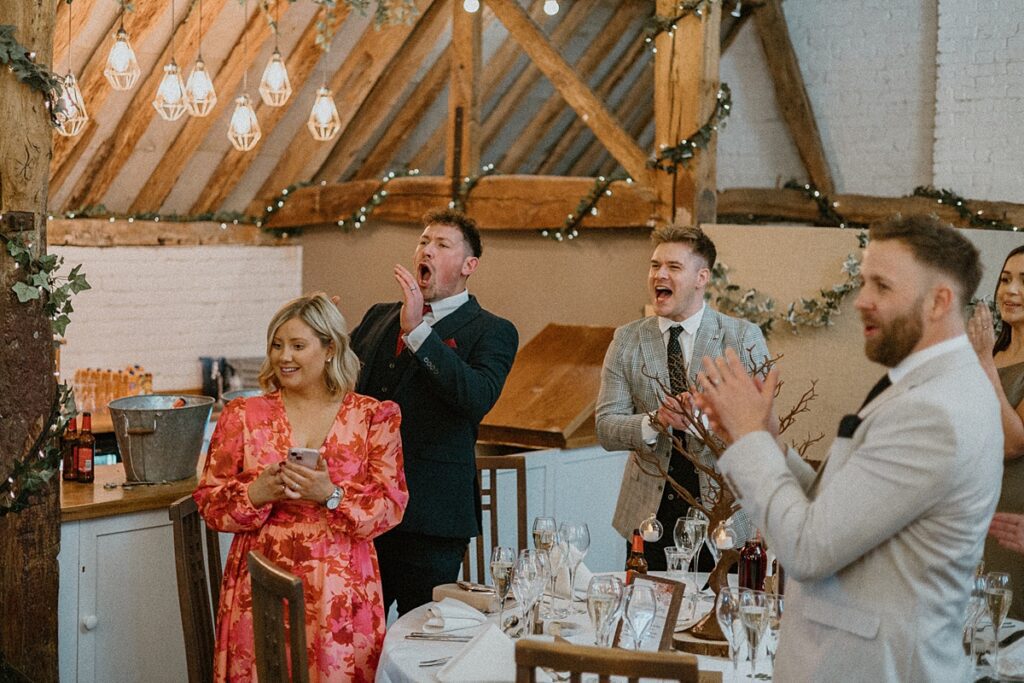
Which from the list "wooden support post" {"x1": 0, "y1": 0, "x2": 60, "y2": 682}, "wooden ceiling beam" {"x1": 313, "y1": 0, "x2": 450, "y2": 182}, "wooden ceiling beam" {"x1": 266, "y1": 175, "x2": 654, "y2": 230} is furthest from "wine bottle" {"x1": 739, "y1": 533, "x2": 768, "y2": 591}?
"wooden ceiling beam" {"x1": 313, "y1": 0, "x2": 450, "y2": 182}

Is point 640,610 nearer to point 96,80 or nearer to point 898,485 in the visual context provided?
point 898,485

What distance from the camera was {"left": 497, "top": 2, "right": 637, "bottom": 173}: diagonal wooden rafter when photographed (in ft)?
28.4

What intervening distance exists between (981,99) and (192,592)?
544 cm

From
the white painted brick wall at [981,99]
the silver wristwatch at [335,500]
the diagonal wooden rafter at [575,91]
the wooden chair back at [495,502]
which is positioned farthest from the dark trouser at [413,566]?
the white painted brick wall at [981,99]

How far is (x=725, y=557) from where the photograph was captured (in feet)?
9.43

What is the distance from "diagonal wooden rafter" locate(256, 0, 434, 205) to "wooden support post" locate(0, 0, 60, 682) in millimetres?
4293

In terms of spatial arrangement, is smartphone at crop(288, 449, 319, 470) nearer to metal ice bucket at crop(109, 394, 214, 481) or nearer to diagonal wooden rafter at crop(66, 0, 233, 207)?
metal ice bucket at crop(109, 394, 214, 481)

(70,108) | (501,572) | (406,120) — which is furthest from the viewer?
(406,120)

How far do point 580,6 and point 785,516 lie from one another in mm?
7003

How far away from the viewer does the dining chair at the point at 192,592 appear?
10.3 ft

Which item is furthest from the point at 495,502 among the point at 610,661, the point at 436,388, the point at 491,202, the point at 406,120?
the point at 406,120

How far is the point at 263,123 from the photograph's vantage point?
25.8ft

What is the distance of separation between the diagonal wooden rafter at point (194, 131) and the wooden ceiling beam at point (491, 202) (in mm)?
990

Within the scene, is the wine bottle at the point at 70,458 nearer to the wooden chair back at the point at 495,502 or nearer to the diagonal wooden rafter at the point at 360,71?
the wooden chair back at the point at 495,502
